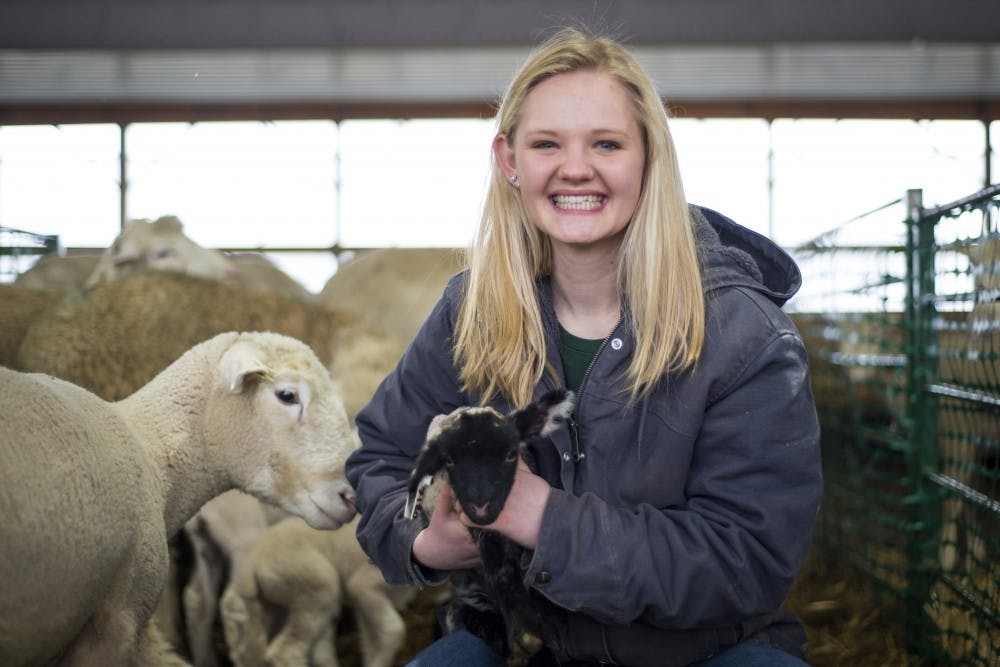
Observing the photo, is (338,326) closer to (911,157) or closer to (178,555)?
(178,555)

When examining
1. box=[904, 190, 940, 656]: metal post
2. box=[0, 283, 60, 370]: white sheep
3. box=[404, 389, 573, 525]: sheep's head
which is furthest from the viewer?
box=[904, 190, 940, 656]: metal post

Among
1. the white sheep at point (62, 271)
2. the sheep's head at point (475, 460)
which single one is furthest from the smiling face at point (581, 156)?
the white sheep at point (62, 271)

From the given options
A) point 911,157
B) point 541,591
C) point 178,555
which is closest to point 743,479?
point 541,591

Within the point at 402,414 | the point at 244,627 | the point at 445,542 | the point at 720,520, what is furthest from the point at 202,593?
the point at 720,520

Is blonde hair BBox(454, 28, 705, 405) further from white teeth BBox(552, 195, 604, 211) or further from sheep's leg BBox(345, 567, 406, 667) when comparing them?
sheep's leg BBox(345, 567, 406, 667)

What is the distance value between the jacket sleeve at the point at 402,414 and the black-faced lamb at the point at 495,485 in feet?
0.37

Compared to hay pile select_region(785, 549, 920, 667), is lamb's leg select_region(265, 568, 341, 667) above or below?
above

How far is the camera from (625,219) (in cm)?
195

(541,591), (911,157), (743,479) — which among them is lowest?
(541,591)

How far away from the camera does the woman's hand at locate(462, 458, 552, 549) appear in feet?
5.61

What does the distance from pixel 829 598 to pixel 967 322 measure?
4.30ft

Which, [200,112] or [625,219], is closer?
[625,219]

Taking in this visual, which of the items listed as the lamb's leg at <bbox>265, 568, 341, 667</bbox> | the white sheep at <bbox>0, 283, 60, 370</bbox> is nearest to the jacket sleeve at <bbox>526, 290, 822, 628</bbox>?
the lamb's leg at <bbox>265, 568, 341, 667</bbox>

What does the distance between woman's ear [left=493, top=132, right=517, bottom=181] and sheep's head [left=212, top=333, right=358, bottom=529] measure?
0.81 metres
